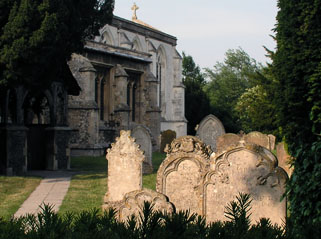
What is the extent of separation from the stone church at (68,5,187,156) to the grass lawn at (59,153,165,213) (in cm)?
370

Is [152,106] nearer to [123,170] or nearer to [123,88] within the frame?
[123,88]

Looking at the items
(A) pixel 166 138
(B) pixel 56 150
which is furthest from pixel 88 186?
(A) pixel 166 138

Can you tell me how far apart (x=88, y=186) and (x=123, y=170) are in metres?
3.21

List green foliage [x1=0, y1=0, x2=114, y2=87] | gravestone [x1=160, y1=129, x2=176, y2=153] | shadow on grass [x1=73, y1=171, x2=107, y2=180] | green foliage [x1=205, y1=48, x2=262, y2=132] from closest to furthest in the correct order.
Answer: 1. green foliage [x1=0, y1=0, x2=114, y2=87]
2. shadow on grass [x1=73, y1=171, x2=107, y2=180]
3. gravestone [x1=160, y1=129, x2=176, y2=153]
4. green foliage [x1=205, y1=48, x2=262, y2=132]

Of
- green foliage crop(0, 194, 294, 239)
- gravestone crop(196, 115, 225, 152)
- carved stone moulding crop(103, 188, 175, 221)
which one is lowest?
carved stone moulding crop(103, 188, 175, 221)

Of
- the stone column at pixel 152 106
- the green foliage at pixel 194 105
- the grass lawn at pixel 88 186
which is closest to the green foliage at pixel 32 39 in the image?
the grass lawn at pixel 88 186

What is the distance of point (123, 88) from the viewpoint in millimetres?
28797

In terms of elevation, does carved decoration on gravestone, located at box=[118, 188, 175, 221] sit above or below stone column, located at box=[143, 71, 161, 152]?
below

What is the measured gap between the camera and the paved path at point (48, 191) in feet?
34.1

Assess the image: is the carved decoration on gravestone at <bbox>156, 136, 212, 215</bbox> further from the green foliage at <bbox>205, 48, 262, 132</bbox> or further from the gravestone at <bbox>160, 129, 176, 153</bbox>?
the green foliage at <bbox>205, 48, 262, 132</bbox>

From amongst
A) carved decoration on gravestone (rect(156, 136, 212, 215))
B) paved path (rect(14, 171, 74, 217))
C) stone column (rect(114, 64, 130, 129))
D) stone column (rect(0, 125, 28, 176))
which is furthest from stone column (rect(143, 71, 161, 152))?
carved decoration on gravestone (rect(156, 136, 212, 215))

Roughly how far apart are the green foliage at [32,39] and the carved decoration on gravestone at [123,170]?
439 centimetres

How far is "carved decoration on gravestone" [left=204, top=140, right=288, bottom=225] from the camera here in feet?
24.0

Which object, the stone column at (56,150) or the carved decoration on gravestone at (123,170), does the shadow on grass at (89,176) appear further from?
the carved decoration on gravestone at (123,170)
